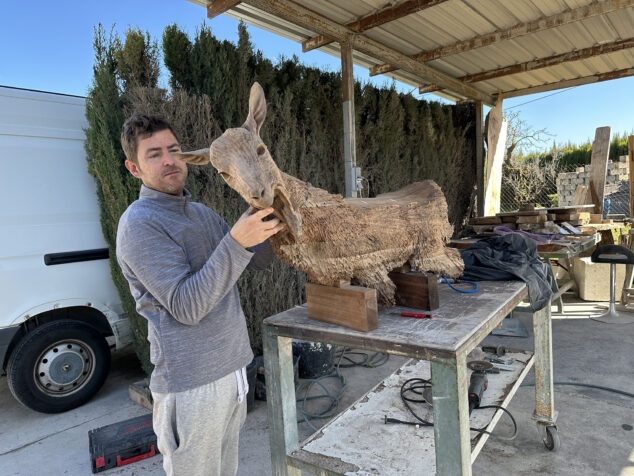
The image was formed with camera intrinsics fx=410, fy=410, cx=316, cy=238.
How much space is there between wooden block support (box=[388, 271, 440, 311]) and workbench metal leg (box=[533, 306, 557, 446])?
1021 mm

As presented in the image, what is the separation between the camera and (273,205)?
1256 millimetres

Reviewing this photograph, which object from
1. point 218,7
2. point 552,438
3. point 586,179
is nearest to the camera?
point 552,438

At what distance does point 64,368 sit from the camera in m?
Result: 3.06

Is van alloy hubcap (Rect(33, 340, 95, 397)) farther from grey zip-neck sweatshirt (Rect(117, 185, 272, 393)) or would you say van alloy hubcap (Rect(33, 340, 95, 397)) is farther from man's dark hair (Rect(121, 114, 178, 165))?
man's dark hair (Rect(121, 114, 178, 165))

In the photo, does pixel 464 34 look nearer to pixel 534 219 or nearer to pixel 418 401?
pixel 534 219

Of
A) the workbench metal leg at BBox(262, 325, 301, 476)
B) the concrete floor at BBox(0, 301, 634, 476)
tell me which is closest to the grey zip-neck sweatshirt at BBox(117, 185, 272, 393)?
the workbench metal leg at BBox(262, 325, 301, 476)

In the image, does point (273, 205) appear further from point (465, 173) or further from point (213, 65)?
point (465, 173)

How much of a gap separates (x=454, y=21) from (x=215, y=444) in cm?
469

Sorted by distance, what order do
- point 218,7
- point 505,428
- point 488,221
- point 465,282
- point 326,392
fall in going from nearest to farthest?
1. point 465,282
2. point 505,428
3. point 326,392
4. point 218,7
5. point 488,221

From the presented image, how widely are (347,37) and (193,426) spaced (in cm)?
411

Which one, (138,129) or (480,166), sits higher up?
(480,166)

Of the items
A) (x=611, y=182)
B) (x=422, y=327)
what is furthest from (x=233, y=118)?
(x=611, y=182)

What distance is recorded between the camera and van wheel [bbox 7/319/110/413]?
2.91 metres

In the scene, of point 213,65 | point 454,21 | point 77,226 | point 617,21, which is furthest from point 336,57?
point 77,226
